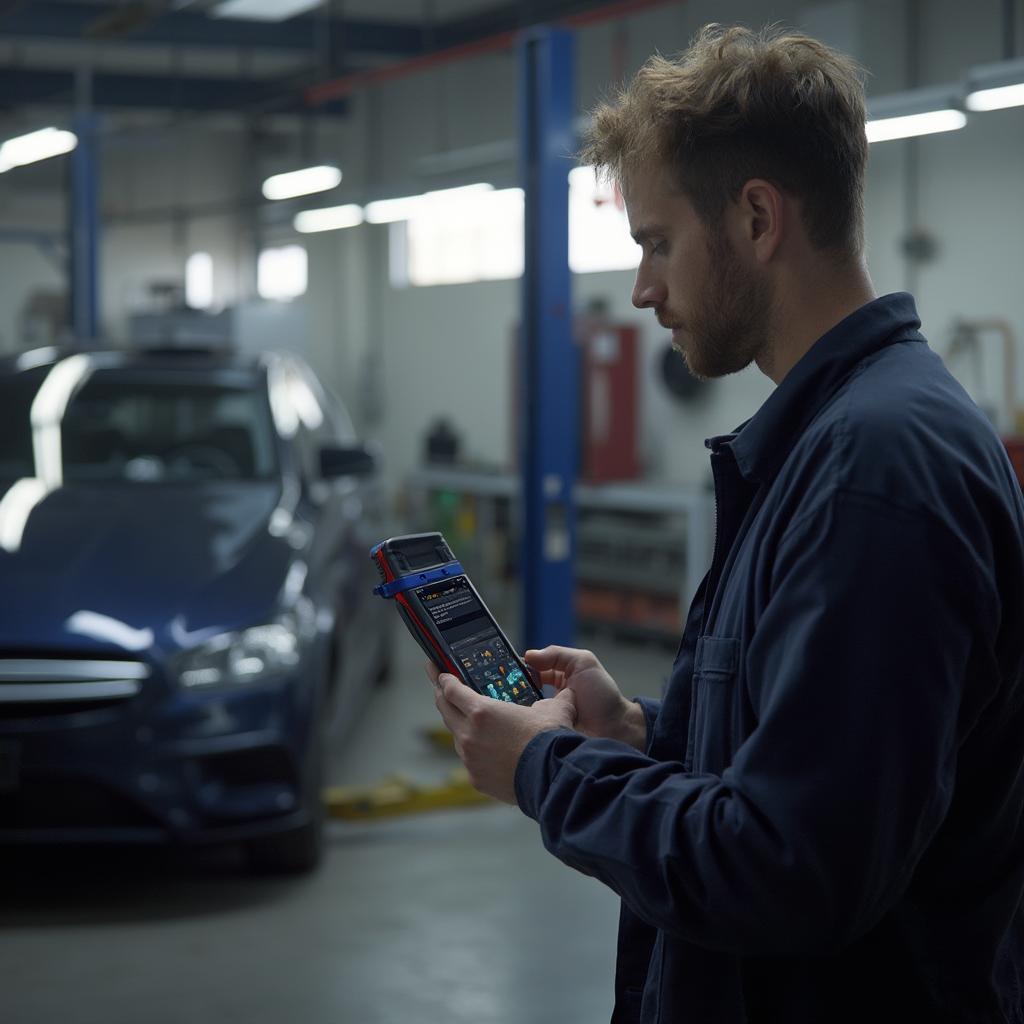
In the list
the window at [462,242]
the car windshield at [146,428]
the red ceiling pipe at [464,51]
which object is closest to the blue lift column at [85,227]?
the red ceiling pipe at [464,51]

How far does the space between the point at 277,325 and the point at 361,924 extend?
8.36 metres

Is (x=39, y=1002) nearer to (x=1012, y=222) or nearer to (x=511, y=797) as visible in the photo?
(x=511, y=797)

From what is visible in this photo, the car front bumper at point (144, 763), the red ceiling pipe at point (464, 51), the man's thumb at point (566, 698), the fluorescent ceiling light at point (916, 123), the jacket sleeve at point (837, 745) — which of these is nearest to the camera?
the jacket sleeve at point (837, 745)

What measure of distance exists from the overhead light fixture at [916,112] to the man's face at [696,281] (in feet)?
14.4

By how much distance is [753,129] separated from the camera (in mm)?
1180

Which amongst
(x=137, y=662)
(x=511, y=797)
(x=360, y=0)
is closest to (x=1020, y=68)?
(x=137, y=662)

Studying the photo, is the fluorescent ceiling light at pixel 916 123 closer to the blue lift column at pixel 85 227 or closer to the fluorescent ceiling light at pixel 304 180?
the blue lift column at pixel 85 227

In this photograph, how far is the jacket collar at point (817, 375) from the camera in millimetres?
1177

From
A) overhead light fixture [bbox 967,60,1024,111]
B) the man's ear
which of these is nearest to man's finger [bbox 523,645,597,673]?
the man's ear

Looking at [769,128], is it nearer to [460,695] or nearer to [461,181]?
[460,695]

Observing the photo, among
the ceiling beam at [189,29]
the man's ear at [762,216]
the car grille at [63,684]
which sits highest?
the ceiling beam at [189,29]

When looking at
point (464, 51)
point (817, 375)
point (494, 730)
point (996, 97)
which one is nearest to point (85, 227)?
point (464, 51)

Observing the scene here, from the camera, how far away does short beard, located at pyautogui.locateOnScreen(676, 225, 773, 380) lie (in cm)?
123

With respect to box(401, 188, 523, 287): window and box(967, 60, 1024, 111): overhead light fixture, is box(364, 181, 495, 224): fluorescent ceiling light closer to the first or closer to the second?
box(401, 188, 523, 287): window
